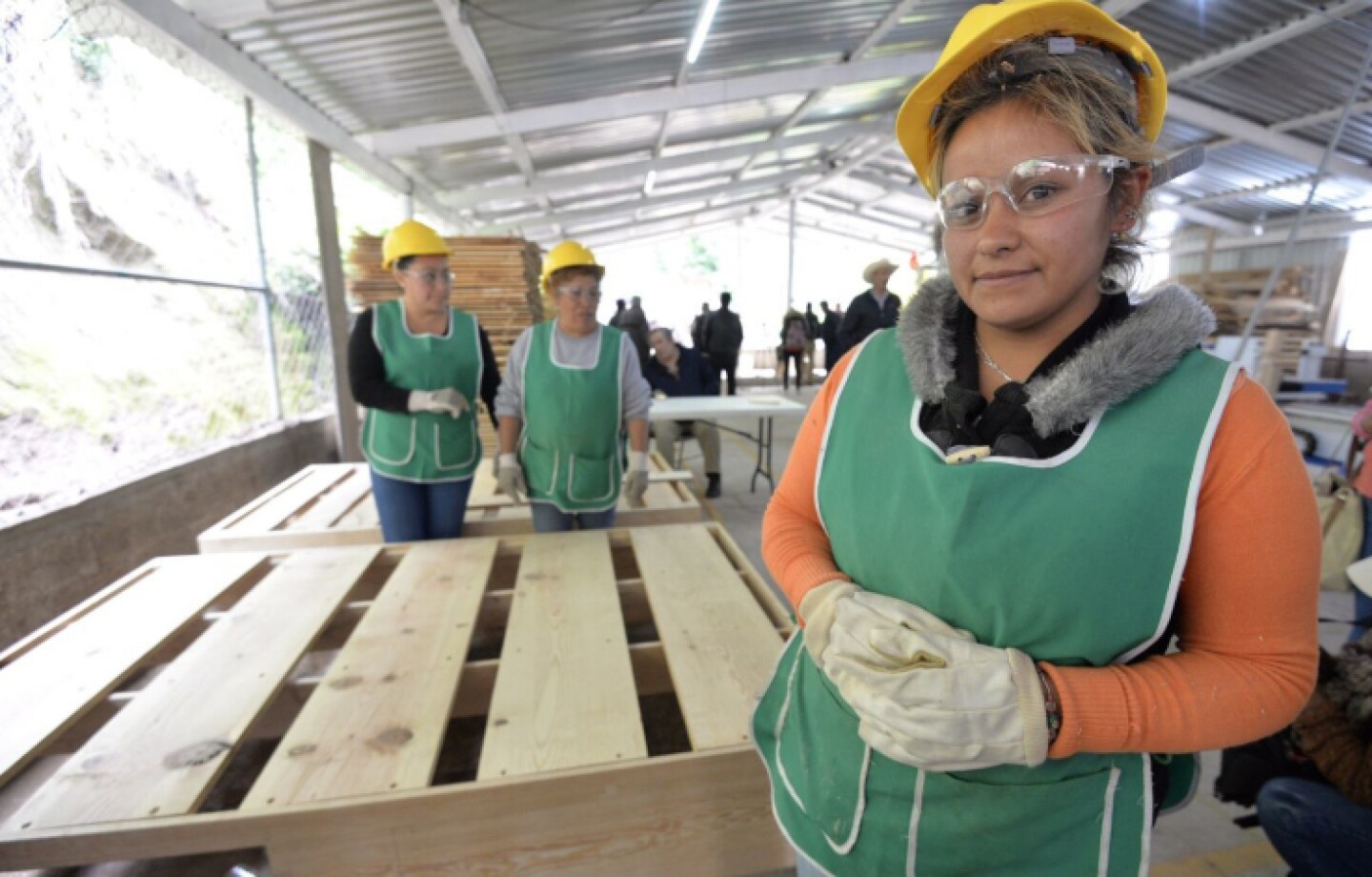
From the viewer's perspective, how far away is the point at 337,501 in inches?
155

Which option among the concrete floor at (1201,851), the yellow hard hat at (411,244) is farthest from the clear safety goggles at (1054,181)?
the yellow hard hat at (411,244)

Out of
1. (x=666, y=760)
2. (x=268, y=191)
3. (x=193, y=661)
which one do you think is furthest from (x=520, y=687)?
(x=268, y=191)

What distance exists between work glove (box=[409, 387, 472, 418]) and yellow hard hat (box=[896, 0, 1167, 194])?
2.34 meters

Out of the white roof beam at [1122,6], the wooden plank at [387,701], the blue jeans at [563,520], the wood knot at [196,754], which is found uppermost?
the white roof beam at [1122,6]

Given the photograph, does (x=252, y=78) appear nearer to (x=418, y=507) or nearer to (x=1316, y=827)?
(x=418, y=507)

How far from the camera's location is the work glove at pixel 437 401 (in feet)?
9.32

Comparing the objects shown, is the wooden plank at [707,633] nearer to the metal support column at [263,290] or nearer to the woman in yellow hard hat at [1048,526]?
the woman in yellow hard hat at [1048,526]

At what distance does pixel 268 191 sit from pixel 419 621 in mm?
5267

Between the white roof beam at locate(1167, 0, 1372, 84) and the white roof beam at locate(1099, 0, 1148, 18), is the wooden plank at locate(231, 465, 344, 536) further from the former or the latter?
the white roof beam at locate(1167, 0, 1372, 84)

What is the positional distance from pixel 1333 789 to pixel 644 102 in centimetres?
736

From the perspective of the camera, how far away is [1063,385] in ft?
2.82

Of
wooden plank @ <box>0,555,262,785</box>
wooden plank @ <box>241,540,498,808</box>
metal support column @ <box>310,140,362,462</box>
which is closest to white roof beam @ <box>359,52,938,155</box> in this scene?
metal support column @ <box>310,140,362,462</box>

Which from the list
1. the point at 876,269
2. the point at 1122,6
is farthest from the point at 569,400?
the point at 1122,6

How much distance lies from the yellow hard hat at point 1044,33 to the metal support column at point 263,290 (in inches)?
231
